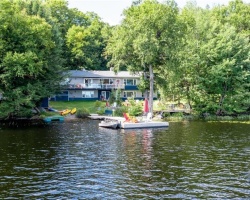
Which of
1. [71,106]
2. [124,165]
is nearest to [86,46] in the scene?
[71,106]

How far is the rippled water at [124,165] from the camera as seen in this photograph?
16953mm

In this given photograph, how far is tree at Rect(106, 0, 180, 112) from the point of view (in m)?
48.7

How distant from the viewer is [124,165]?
877 inches

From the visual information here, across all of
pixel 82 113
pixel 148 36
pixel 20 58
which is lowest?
pixel 82 113

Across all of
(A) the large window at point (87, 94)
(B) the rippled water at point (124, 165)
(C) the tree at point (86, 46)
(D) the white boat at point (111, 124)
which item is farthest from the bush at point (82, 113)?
(C) the tree at point (86, 46)

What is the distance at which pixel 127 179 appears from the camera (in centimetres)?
1905

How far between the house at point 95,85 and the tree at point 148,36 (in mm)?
20731

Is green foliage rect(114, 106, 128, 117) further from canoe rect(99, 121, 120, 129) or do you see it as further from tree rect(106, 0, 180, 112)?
canoe rect(99, 121, 120, 129)

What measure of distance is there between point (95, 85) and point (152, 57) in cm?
2590

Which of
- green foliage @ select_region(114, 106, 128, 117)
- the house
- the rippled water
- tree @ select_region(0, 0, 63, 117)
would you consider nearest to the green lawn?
the house

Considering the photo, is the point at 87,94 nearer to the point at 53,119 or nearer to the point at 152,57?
the point at 53,119

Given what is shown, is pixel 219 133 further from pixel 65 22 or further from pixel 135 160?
pixel 65 22

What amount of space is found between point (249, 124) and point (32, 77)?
29591 mm

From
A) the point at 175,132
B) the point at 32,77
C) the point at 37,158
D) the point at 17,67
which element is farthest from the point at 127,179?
the point at 32,77
